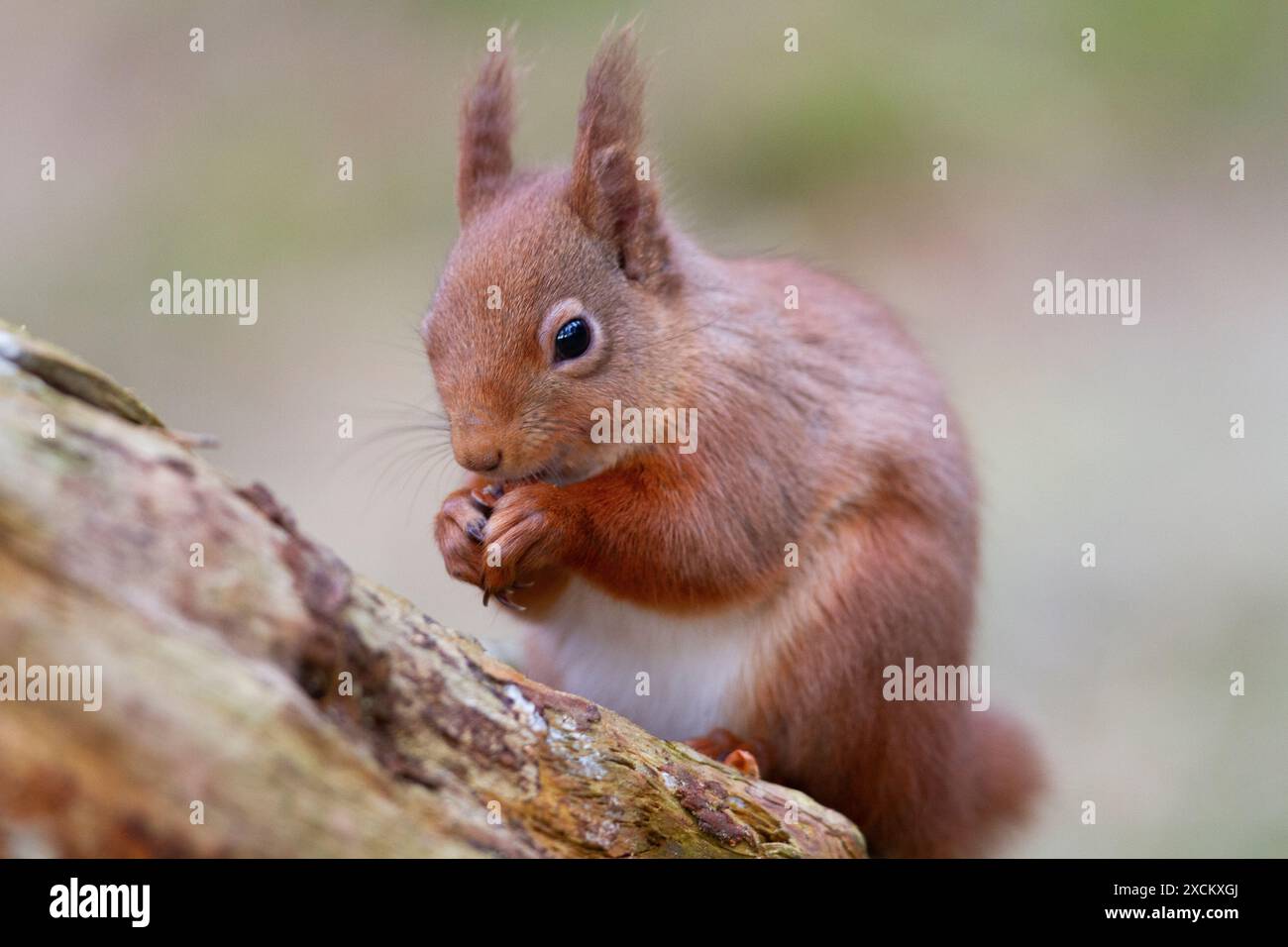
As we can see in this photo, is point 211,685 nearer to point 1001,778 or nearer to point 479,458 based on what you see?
point 479,458

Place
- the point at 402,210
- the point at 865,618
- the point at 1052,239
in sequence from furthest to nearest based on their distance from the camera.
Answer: the point at 402,210
the point at 1052,239
the point at 865,618

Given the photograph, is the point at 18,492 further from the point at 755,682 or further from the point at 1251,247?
the point at 1251,247

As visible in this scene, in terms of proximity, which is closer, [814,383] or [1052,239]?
[814,383]

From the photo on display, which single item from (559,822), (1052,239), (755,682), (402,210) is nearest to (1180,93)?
(1052,239)

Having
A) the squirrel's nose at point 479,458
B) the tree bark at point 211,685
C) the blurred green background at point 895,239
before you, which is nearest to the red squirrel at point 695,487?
the squirrel's nose at point 479,458

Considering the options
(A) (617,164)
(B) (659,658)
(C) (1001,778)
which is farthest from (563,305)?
(C) (1001,778)

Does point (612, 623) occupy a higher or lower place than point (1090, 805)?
higher
